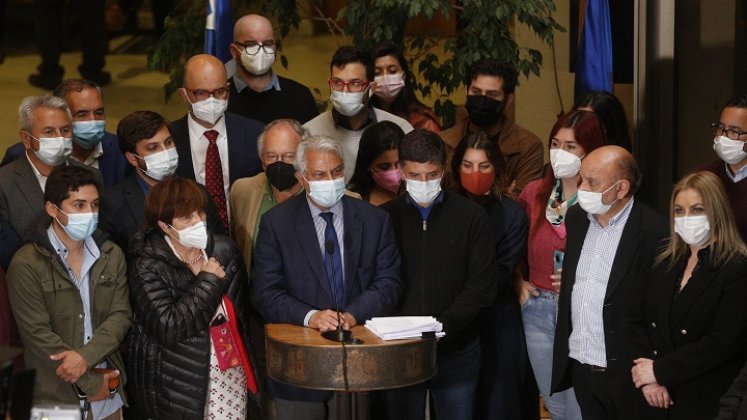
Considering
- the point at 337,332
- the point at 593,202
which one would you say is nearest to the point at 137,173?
the point at 337,332

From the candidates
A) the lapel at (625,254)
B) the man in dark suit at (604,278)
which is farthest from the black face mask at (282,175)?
the lapel at (625,254)

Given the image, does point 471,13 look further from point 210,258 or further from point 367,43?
point 210,258

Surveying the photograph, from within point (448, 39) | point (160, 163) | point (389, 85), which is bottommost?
point (160, 163)

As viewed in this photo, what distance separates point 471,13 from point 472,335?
249 cm

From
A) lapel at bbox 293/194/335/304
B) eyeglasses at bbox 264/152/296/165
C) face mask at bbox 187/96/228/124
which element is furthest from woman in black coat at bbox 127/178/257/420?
face mask at bbox 187/96/228/124

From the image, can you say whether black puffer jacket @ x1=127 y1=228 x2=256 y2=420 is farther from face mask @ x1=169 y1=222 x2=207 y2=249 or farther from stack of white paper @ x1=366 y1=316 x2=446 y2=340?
stack of white paper @ x1=366 y1=316 x2=446 y2=340

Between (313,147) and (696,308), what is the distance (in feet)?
5.56

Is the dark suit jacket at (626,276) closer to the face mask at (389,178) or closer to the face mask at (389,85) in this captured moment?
the face mask at (389,178)

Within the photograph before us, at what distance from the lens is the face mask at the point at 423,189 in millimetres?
6125

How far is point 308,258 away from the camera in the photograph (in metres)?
5.97

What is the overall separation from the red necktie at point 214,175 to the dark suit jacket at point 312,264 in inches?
31.1

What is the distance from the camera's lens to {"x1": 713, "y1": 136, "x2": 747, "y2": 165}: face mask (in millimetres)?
6402

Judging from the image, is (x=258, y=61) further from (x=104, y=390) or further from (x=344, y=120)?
(x=104, y=390)

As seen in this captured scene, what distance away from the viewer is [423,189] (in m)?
6.13
